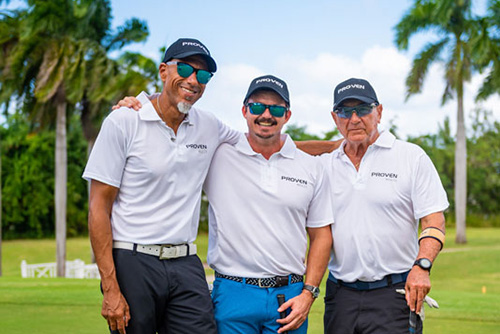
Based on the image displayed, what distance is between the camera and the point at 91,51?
78.4ft

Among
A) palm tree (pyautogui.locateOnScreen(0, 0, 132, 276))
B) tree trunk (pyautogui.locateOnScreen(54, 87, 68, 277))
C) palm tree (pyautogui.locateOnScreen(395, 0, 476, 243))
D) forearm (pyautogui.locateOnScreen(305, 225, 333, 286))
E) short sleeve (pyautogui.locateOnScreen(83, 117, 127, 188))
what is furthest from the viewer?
palm tree (pyautogui.locateOnScreen(395, 0, 476, 243))

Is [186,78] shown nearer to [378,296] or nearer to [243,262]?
[243,262]

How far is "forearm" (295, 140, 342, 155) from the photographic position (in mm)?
4703

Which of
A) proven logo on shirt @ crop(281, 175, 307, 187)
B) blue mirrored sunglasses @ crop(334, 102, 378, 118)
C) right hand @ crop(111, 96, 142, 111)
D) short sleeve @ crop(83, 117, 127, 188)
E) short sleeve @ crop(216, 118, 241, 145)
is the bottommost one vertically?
proven logo on shirt @ crop(281, 175, 307, 187)

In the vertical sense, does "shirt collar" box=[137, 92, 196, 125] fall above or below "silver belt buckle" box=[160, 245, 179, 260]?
above

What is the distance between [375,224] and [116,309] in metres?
1.69

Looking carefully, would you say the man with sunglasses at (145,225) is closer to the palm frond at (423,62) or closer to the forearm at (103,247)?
the forearm at (103,247)

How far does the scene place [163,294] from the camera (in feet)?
12.5

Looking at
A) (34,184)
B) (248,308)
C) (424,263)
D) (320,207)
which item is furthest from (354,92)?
(34,184)

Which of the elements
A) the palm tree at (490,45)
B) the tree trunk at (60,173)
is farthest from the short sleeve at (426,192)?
the palm tree at (490,45)

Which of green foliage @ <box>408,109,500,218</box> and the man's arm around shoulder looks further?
green foliage @ <box>408,109,500,218</box>

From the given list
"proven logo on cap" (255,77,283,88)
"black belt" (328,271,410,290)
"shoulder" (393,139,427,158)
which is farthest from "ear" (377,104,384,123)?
"black belt" (328,271,410,290)

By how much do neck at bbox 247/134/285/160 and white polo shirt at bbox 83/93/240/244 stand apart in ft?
1.48

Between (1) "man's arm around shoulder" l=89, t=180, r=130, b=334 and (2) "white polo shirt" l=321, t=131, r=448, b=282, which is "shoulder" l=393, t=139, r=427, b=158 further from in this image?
(1) "man's arm around shoulder" l=89, t=180, r=130, b=334
